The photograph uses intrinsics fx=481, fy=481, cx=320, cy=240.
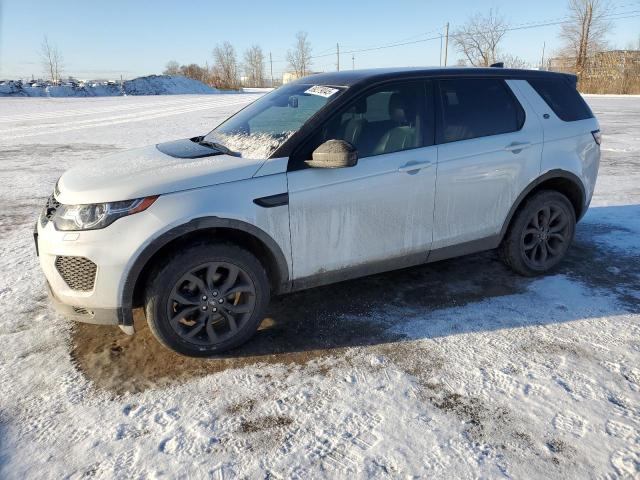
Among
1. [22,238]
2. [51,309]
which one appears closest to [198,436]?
[51,309]

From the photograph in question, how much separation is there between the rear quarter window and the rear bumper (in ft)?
12.4

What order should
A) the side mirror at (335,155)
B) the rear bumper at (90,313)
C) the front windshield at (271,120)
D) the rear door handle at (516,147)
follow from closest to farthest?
the rear bumper at (90,313) < the side mirror at (335,155) < the front windshield at (271,120) < the rear door handle at (516,147)

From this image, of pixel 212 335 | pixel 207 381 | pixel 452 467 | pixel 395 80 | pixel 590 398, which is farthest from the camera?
pixel 395 80

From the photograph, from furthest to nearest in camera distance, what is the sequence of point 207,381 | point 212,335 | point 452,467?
1. point 212,335
2. point 207,381
3. point 452,467

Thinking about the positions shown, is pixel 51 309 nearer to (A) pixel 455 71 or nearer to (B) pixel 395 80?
(B) pixel 395 80

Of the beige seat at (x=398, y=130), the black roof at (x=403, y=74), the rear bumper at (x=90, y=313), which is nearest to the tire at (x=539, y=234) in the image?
the black roof at (x=403, y=74)

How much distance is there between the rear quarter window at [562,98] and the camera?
4188 millimetres

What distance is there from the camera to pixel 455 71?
3.90m

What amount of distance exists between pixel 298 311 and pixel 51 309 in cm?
192

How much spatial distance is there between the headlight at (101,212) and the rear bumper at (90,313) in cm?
50

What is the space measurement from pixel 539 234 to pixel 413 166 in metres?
1.58

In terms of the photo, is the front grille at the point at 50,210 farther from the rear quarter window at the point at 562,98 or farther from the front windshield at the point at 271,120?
the rear quarter window at the point at 562,98

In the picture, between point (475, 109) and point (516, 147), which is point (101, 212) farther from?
point (516, 147)

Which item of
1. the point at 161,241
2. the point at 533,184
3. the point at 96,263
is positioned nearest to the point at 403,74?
the point at 533,184
